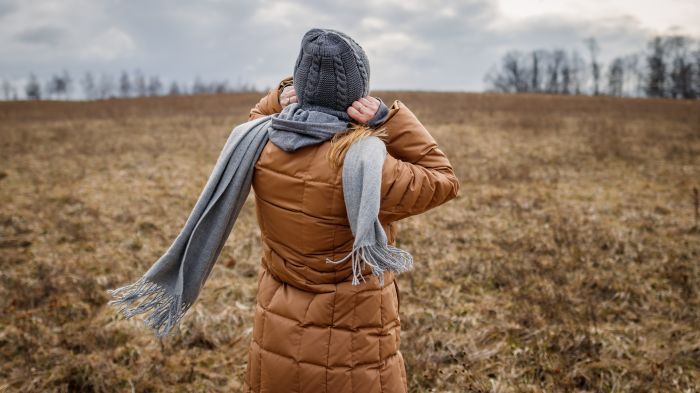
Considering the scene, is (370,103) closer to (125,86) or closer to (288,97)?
(288,97)

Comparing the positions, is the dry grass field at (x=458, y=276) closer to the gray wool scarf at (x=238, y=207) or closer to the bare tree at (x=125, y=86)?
the gray wool scarf at (x=238, y=207)

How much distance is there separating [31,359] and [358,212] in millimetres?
3519

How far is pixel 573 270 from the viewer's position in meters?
5.33

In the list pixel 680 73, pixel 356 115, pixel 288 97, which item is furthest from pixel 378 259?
pixel 680 73

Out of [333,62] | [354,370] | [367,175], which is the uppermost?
[333,62]

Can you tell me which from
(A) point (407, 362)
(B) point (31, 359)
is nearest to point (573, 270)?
(A) point (407, 362)

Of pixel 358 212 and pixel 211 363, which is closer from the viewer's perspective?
pixel 358 212

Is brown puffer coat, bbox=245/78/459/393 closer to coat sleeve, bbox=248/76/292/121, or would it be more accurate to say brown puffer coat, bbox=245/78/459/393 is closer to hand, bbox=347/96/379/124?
hand, bbox=347/96/379/124

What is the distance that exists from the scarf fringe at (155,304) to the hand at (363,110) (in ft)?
3.47

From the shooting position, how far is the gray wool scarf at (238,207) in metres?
1.53

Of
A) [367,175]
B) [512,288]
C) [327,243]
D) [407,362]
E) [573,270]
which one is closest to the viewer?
[367,175]

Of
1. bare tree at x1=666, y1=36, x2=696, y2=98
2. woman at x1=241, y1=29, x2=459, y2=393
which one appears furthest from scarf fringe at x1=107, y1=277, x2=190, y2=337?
bare tree at x1=666, y1=36, x2=696, y2=98

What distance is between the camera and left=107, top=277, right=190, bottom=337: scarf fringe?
1876mm

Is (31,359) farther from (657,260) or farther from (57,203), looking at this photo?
(657,260)
